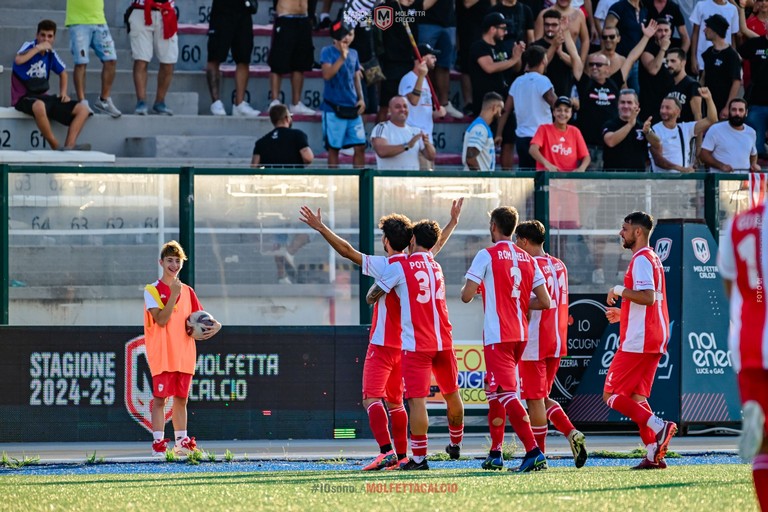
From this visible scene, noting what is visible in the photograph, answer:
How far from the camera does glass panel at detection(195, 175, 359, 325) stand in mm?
13453

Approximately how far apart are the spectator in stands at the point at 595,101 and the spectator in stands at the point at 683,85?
2.88ft

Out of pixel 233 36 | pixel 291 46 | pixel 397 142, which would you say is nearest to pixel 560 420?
pixel 397 142

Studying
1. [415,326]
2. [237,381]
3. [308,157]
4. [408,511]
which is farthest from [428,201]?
[408,511]

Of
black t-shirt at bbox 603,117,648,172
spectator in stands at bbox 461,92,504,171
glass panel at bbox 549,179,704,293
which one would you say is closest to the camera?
glass panel at bbox 549,179,704,293

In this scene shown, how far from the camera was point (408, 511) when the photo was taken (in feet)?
24.2

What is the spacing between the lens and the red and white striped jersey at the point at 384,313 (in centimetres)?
1023

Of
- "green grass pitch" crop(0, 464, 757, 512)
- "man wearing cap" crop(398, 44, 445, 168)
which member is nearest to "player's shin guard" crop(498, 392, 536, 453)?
"green grass pitch" crop(0, 464, 757, 512)

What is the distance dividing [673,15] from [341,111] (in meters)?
5.71

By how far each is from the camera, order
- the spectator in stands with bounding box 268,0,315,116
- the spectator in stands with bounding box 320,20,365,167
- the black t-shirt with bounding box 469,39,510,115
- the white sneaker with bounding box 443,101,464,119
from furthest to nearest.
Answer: the white sneaker with bounding box 443,101,464,119 < the spectator in stands with bounding box 268,0,315,116 < the black t-shirt with bounding box 469,39,510,115 < the spectator in stands with bounding box 320,20,365,167

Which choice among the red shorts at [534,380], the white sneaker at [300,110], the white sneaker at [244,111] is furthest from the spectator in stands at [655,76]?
the red shorts at [534,380]

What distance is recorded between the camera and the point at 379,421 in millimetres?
10305

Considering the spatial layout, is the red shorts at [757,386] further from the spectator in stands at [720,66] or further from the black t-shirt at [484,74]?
the spectator in stands at [720,66]

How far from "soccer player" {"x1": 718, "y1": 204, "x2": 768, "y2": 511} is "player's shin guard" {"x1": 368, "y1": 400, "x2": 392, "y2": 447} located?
4664 mm

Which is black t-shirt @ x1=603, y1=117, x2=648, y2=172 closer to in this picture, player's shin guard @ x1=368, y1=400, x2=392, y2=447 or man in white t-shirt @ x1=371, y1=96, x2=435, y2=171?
man in white t-shirt @ x1=371, y1=96, x2=435, y2=171
